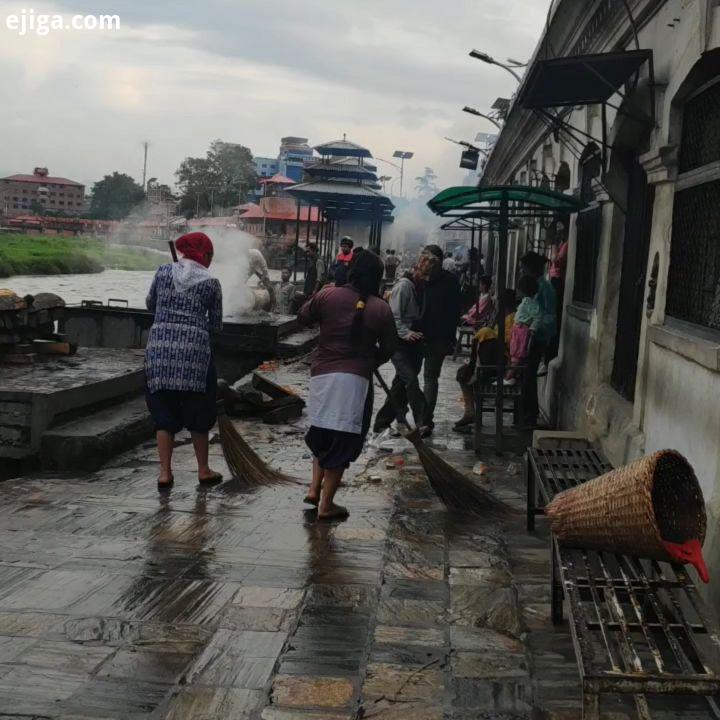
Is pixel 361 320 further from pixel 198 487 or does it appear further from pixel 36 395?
pixel 36 395

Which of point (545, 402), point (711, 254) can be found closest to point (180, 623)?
point (711, 254)

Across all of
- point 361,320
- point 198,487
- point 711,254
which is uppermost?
point 711,254

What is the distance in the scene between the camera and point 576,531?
3.72m

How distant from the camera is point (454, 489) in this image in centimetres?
606

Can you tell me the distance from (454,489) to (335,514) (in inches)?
31.4

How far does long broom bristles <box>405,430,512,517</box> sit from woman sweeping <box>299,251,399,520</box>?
47 cm

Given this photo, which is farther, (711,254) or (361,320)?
(361,320)

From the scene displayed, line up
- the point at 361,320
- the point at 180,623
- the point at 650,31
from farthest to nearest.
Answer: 1. the point at 650,31
2. the point at 361,320
3. the point at 180,623

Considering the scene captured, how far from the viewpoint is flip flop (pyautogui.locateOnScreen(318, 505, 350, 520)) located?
586 cm

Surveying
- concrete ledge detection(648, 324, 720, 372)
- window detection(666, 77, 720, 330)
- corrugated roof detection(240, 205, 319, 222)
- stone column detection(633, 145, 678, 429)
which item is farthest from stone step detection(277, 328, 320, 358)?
corrugated roof detection(240, 205, 319, 222)

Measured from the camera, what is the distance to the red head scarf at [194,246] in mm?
6391

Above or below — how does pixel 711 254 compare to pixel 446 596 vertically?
above

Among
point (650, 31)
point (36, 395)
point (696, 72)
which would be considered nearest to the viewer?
point (696, 72)

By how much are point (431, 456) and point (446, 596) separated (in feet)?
5.24
